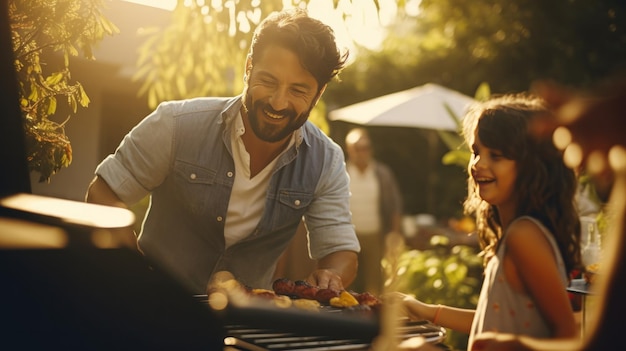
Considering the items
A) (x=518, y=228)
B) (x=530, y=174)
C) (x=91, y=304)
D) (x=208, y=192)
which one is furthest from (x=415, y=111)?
(x=91, y=304)

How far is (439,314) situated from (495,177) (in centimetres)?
44

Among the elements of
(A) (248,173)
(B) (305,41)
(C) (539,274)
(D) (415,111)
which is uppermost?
(D) (415,111)

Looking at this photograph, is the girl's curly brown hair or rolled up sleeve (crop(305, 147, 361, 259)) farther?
rolled up sleeve (crop(305, 147, 361, 259))

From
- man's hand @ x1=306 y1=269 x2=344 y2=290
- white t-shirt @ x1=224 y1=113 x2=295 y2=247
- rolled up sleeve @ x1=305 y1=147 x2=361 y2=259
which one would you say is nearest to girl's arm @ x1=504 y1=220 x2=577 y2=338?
man's hand @ x1=306 y1=269 x2=344 y2=290

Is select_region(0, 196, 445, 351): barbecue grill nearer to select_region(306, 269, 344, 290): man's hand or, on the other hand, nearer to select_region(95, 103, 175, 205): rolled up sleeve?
select_region(306, 269, 344, 290): man's hand

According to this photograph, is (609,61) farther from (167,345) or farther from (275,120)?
(167,345)

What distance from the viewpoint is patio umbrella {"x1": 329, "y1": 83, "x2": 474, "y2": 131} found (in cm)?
1026

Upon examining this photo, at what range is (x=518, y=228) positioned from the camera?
2082 millimetres

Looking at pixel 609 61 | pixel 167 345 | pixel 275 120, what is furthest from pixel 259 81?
pixel 609 61

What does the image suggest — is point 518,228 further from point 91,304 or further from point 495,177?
point 91,304

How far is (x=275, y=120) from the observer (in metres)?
2.78

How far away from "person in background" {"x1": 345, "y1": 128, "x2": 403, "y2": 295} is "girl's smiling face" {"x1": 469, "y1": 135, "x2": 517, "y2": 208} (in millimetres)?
5834

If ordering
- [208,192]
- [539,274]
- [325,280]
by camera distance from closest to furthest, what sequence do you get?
[539,274] < [325,280] < [208,192]

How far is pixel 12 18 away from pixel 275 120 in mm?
905
